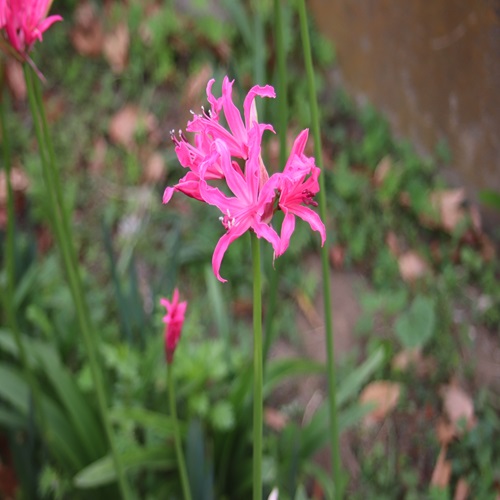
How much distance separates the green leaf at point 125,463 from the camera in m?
1.62

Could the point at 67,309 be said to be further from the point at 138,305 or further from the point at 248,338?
the point at 248,338

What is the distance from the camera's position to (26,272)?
84.4 inches

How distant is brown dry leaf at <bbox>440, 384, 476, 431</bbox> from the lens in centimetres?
229

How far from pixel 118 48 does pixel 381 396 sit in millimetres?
1915

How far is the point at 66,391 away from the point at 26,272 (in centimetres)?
47

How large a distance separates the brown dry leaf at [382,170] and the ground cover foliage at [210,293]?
0.02 meters

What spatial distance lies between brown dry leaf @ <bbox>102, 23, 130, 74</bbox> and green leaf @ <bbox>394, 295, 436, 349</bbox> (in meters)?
1.69

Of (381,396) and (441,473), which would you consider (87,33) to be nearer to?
(381,396)

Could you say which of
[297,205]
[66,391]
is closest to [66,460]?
[66,391]

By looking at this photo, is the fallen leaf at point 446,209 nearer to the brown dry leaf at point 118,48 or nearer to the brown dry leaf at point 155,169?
the brown dry leaf at point 155,169

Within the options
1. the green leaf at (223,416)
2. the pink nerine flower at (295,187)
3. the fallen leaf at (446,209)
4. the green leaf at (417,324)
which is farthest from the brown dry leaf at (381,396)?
the pink nerine flower at (295,187)

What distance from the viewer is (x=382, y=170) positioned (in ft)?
9.40

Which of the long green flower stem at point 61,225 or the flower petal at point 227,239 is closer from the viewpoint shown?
the flower petal at point 227,239

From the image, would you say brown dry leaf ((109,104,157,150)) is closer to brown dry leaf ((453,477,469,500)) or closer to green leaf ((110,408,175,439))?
green leaf ((110,408,175,439))
